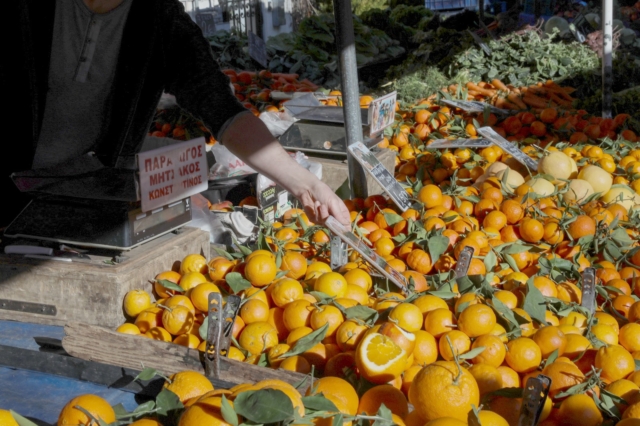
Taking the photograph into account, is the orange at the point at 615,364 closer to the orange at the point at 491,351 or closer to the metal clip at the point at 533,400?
the orange at the point at 491,351

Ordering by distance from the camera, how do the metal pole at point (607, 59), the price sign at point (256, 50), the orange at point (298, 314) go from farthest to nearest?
the price sign at point (256, 50), the metal pole at point (607, 59), the orange at point (298, 314)

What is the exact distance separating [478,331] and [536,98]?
466 centimetres

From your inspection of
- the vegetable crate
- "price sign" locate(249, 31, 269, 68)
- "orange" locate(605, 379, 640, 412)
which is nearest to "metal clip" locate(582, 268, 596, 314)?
"orange" locate(605, 379, 640, 412)

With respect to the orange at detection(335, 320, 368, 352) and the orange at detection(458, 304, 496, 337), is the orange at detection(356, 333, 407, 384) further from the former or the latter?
the orange at detection(458, 304, 496, 337)

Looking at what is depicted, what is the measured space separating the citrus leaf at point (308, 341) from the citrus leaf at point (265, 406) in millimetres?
603

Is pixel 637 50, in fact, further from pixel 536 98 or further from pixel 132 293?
pixel 132 293

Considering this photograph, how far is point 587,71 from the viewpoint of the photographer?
7.02 meters

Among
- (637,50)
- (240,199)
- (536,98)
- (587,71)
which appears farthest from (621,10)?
(240,199)

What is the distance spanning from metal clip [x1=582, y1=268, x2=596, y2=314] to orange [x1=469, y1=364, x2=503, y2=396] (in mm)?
750

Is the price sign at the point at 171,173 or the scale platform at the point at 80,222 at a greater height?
the price sign at the point at 171,173

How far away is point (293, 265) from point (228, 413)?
1.26 meters

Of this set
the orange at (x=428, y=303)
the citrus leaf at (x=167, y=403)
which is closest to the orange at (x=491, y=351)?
the orange at (x=428, y=303)

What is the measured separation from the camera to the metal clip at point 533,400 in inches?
51.9

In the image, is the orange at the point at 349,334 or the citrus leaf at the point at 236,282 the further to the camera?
the citrus leaf at the point at 236,282
